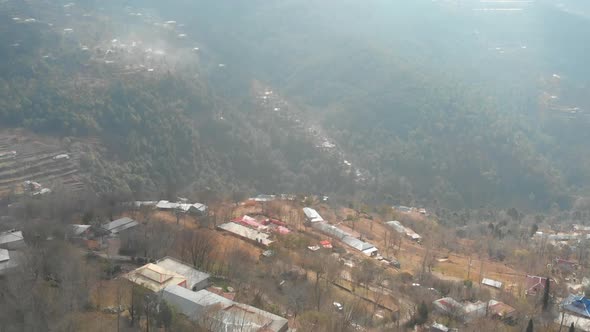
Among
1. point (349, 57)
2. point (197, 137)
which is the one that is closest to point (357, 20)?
point (349, 57)

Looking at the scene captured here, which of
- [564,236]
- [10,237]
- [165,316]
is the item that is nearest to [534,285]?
[564,236]

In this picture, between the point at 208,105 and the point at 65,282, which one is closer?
the point at 65,282

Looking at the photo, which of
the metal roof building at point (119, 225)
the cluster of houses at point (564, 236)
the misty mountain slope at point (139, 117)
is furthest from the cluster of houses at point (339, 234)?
the cluster of houses at point (564, 236)

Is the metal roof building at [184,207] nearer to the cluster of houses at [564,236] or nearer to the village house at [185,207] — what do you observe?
the village house at [185,207]

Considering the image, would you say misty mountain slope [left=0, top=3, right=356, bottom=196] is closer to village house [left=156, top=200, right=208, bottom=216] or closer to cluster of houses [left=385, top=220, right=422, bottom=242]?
village house [left=156, top=200, right=208, bottom=216]

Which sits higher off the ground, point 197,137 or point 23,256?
point 23,256

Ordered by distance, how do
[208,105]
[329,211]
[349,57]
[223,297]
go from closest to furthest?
1. [223,297]
2. [329,211]
3. [208,105]
4. [349,57]

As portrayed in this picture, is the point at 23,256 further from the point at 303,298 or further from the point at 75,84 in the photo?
the point at 75,84
